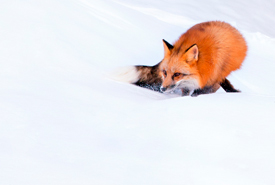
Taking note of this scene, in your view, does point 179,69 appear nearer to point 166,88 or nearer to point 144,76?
point 166,88

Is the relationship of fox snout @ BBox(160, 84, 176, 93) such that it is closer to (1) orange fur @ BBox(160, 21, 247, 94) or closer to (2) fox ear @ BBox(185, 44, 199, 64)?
(1) orange fur @ BBox(160, 21, 247, 94)

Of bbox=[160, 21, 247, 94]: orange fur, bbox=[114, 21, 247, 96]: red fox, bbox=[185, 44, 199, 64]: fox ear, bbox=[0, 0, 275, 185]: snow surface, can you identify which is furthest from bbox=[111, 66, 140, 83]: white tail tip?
bbox=[185, 44, 199, 64]: fox ear

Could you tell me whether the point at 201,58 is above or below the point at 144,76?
above

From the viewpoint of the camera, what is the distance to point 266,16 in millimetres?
10688

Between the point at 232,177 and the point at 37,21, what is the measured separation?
119 inches

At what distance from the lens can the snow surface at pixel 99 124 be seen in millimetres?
1817

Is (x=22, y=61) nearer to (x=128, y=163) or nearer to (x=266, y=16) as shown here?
(x=128, y=163)

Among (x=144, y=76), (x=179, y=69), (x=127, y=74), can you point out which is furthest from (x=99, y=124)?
(x=144, y=76)

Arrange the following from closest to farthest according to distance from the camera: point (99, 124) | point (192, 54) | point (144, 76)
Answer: point (99, 124)
point (192, 54)
point (144, 76)

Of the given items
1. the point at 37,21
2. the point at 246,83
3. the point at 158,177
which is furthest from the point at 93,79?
the point at 246,83

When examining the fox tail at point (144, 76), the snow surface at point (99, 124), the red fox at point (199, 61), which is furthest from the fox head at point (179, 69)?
the fox tail at point (144, 76)

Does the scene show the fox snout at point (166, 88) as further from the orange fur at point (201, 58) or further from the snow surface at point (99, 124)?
the snow surface at point (99, 124)

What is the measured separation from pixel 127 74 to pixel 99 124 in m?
1.60

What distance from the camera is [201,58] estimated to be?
11.4 ft
